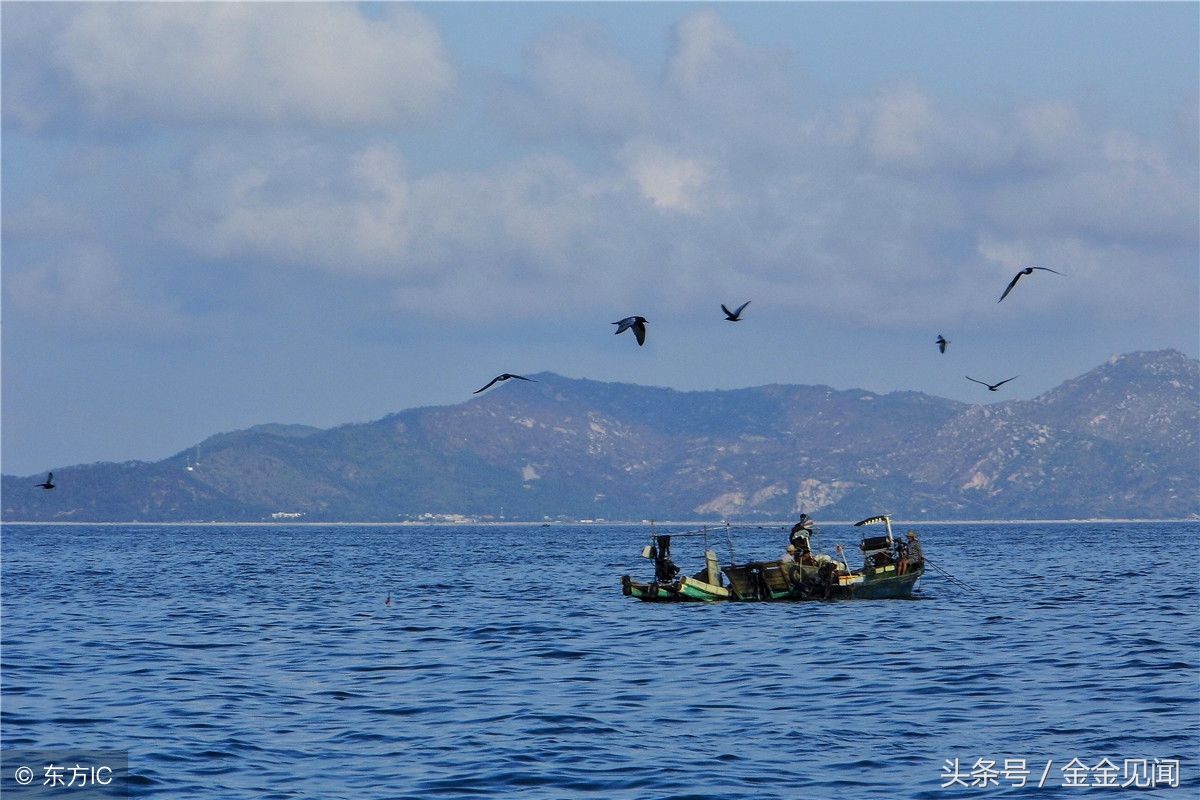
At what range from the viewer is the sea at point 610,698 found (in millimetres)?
25706

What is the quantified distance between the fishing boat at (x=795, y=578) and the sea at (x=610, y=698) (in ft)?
3.87

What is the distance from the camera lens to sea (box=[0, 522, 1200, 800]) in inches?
1012

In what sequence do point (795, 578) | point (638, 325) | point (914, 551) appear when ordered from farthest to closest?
point (914, 551)
point (795, 578)
point (638, 325)

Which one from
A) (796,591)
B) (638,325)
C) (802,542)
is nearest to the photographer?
(638,325)

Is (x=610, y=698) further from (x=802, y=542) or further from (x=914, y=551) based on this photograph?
(x=914, y=551)

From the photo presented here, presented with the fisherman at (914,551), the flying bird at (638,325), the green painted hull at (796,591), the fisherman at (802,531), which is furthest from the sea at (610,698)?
the flying bird at (638,325)

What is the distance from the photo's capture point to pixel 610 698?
34.7 metres

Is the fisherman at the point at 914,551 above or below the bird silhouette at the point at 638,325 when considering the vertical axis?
below

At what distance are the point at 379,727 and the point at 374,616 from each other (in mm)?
28169

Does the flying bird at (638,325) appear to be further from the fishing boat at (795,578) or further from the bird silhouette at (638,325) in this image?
the fishing boat at (795,578)

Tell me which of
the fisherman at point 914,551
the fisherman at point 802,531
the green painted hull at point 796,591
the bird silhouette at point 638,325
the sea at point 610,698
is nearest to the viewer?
the sea at point 610,698

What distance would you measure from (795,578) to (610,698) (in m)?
28.3

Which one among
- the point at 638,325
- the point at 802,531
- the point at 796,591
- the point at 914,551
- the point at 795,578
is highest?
the point at 638,325

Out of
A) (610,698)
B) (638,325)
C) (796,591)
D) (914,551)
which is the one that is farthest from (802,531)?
(638,325)
